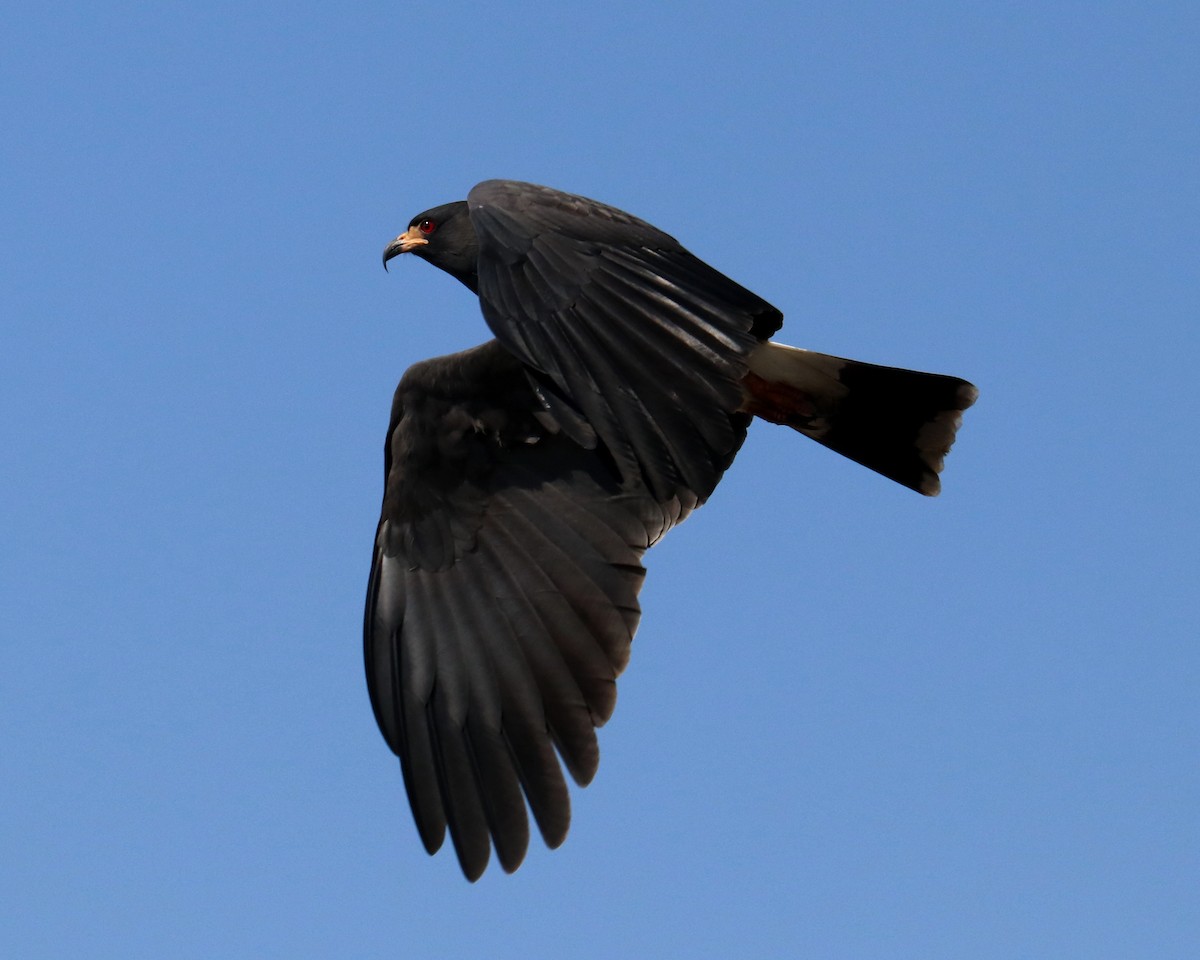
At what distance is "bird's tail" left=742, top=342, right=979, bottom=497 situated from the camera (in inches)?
315

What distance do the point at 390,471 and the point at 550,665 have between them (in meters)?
1.21

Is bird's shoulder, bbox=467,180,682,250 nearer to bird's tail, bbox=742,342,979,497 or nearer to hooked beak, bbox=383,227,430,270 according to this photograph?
bird's tail, bbox=742,342,979,497

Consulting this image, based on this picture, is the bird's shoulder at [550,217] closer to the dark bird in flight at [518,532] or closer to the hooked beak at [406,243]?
the dark bird in flight at [518,532]

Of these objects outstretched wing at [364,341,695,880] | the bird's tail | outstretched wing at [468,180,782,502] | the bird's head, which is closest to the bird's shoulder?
outstretched wing at [468,180,782,502]

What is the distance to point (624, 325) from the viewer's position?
5.90m

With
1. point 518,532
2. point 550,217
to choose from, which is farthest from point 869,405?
point 550,217

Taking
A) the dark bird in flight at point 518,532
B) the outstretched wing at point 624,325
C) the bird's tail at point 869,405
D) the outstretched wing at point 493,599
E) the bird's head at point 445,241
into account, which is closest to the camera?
the outstretched wing at point 624,325

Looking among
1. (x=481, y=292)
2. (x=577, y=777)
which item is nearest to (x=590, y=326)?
(x=481, y=292)

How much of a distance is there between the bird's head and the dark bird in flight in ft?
0.04

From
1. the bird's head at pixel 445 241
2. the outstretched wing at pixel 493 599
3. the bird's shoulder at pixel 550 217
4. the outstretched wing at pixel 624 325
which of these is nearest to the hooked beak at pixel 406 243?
the bird's head at pixel 445 241

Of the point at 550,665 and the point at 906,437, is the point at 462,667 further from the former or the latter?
the point at 906,437

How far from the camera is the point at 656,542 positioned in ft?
26.1

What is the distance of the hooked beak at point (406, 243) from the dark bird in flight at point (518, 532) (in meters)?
0.01

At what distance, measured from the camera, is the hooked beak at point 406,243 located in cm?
879
